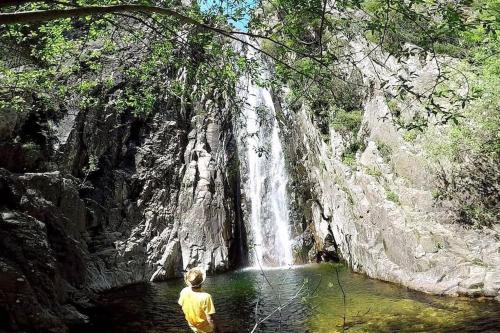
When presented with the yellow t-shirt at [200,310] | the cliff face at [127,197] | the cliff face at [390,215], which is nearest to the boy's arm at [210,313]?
the yellow t-shirt at [200,310]

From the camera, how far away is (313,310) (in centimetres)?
1253

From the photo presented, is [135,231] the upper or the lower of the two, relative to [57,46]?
lower

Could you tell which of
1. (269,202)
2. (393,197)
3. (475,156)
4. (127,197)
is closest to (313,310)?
(393,197)

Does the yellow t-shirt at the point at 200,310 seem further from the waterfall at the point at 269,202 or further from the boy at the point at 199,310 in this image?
the waterfall at the point at 269,202

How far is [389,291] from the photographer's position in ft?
46.6

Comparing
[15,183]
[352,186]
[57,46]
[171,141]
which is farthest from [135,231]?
[57,46]

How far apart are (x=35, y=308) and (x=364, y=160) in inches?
546

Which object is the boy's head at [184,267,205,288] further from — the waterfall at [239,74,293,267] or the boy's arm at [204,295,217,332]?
the waterfall at [239,74,293,267]

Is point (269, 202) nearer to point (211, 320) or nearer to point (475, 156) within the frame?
point (475, 156)

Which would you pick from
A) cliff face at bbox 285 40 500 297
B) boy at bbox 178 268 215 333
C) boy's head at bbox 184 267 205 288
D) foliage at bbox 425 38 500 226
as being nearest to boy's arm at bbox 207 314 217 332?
boy at bbox 178 268 215 333

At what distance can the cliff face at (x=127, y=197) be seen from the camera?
1441cm

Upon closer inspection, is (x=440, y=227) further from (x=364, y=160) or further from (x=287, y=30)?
(x=287, y=30)

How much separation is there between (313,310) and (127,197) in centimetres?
1376

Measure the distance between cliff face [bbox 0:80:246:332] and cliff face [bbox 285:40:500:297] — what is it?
527 centimetres
